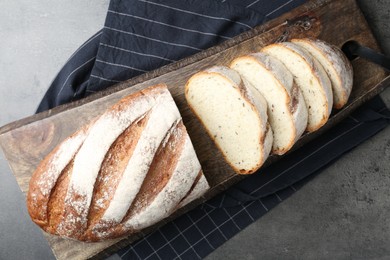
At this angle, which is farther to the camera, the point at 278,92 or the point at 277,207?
the point at 277,207

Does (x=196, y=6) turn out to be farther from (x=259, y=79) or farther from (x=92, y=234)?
(x=92, y=234)

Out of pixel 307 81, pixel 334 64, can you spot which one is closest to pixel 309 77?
pixel 307 81

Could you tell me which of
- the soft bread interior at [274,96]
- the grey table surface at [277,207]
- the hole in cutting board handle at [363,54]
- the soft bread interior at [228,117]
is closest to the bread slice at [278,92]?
the soft bread interior at [274,96]

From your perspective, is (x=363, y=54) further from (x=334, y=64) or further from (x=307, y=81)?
(x=307, y=81)

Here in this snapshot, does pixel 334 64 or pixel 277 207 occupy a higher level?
pixel 334 64

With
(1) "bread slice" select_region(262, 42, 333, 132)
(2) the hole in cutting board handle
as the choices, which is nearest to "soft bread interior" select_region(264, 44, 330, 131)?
(1) "bread slice" select_region(262, 42, 333, 132)

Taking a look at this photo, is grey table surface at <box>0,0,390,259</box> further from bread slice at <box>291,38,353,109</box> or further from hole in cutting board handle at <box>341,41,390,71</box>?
bread slice at <box>291,38,353,109</box>
